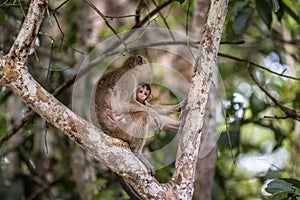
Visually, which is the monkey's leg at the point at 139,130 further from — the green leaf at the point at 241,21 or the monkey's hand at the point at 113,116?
the green leaf at the point at 241,21

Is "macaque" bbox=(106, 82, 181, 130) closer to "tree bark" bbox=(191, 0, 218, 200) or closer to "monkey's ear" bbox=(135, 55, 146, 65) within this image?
"monkey's ear" bbox=(135, 55, 146, 65)

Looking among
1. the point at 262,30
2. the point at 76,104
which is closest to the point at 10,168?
the point at 76,104

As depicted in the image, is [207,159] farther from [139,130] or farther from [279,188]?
[279,188]

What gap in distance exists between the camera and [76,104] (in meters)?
2.77

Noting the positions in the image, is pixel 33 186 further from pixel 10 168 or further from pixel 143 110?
pixel 143 110

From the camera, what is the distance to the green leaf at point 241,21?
101 inches

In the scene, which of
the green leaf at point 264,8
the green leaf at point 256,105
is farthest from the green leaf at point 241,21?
the green leaf at point 256,105

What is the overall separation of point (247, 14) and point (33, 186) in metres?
1.53

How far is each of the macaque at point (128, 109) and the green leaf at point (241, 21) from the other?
59 cm

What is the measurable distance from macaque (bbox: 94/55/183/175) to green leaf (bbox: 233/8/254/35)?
0.59 meters

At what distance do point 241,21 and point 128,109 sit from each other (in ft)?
2.76

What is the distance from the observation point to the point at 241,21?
259 cm

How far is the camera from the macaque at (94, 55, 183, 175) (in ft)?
6.64

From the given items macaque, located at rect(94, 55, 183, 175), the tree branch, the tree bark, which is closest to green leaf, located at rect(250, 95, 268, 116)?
the tree bark
